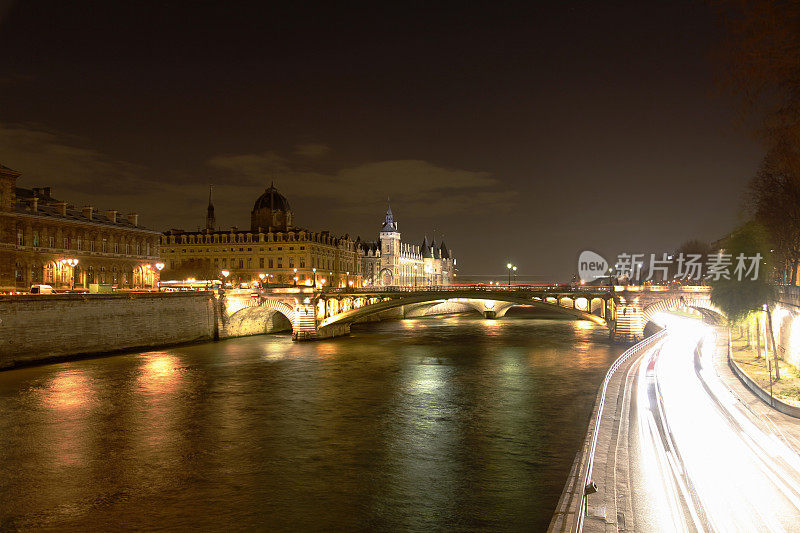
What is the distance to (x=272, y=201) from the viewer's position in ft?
423

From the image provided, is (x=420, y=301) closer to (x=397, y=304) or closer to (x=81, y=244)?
(x=397, y=304)

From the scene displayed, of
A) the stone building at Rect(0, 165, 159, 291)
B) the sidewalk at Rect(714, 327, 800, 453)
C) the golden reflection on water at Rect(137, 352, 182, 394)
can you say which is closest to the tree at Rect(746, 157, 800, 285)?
the sidewalk at Rect(714, 327, 800, 453)

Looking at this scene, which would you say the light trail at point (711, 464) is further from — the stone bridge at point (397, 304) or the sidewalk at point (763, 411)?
the stone bridge at point (397, 304)

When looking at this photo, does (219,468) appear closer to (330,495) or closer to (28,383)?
(330,495)

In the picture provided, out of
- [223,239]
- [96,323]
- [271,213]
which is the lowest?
Answer: [96,323]

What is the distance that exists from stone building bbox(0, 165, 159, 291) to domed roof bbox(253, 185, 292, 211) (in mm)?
49513

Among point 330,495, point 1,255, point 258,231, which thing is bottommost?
point 330,495

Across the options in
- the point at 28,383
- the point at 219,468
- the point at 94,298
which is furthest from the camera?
the point at 94,298

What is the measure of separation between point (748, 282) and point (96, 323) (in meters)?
50.3

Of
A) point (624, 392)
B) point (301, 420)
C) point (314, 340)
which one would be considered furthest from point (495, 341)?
point (301, 420)

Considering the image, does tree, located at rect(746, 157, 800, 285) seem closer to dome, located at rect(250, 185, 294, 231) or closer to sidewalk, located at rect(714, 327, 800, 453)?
sidewalk, located at rect(714, 327, 800, 453)

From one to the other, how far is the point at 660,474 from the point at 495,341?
47.0m

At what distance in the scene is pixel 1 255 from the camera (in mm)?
55906

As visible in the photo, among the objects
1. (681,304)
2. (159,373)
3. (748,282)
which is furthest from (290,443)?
(681,304)
